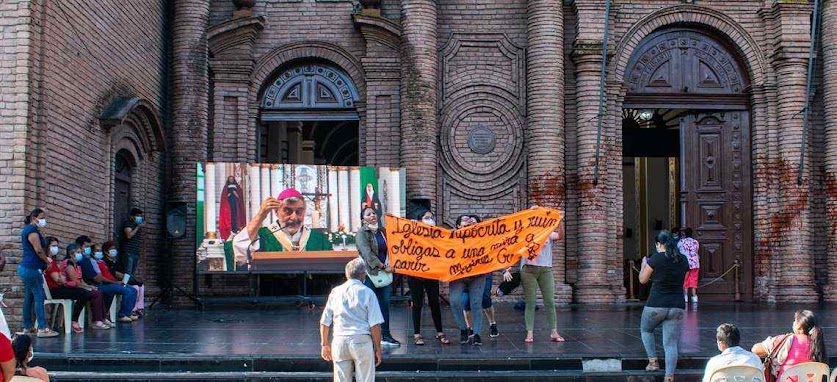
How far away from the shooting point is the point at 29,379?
663 centimetres

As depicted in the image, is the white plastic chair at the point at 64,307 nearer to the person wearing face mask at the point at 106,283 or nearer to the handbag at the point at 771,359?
the person wearing face mask at the point at 106,283

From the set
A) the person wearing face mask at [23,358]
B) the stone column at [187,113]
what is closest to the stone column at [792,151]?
the stone column at [187,113]

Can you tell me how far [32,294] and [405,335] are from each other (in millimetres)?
5205

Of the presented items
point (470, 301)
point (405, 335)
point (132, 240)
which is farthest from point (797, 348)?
point (132, 240)

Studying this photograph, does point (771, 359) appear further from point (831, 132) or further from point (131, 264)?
point (831, 132)

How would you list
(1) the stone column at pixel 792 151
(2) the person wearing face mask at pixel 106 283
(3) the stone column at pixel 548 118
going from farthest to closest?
1. (1) the stone column at pixel 792 151
2. (3) the stone column at pixel 548 118
3. (2) the person wearing face mask at pixel 106 283

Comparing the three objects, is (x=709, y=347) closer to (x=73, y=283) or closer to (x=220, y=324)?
(x=220, y=324)

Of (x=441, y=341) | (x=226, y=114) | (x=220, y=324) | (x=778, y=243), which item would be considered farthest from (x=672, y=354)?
(x=226, y=114)

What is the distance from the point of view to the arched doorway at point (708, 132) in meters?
20.4

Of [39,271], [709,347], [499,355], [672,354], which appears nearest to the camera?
[672,354]

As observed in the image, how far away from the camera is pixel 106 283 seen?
15000 millimetres

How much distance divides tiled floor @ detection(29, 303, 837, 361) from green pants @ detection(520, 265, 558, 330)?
0.35 m

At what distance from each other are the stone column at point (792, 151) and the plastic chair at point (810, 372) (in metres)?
12.9

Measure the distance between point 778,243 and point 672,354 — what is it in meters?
10.9
